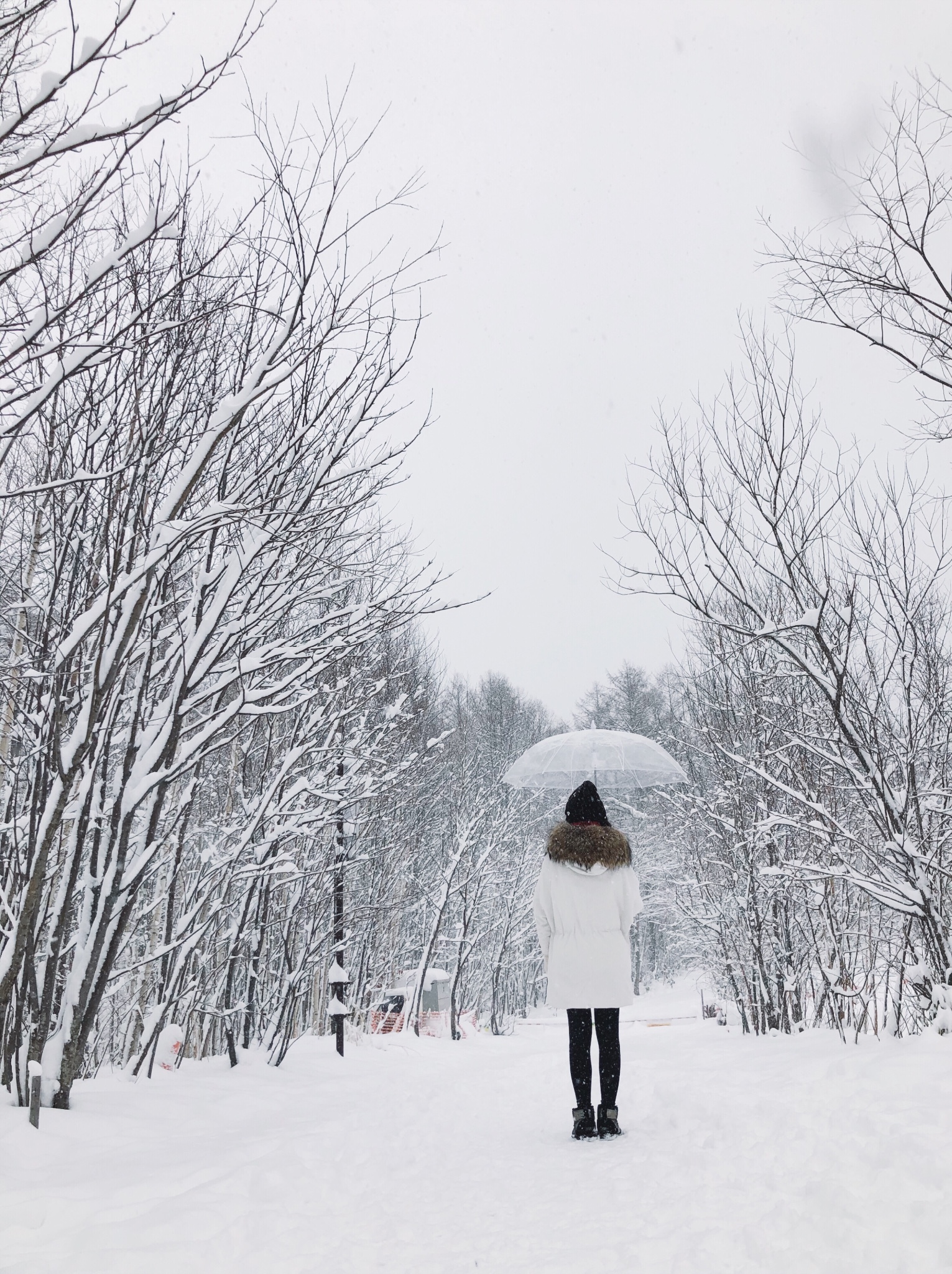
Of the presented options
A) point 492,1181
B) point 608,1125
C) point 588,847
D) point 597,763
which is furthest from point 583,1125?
point 597,763

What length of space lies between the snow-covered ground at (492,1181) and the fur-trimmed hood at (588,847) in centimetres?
122

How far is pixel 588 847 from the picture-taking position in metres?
4.57

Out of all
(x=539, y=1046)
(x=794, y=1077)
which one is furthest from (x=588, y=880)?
(x=539, y=1046)

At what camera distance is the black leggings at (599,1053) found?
13.7 ft

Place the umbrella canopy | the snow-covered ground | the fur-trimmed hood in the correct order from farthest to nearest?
the umbrella canopy
the fur-trimmed hood
the snow-covered ground

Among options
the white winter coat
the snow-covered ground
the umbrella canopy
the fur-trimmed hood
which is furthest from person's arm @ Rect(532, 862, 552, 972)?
the umbrella canopy

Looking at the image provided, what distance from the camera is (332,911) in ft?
26.0

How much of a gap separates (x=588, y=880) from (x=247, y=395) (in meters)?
2.87

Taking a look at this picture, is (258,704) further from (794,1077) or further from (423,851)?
(423,851)

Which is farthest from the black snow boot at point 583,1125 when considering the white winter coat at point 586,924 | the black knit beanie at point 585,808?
the black knit beanie at point 585,808

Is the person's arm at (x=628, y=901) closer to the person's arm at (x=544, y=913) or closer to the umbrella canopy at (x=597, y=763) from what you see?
the person's arm at (x=544, y=913)

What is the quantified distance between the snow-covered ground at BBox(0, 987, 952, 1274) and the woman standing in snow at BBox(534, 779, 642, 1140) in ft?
1.00

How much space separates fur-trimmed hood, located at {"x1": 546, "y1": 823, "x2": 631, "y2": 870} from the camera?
4.55 m

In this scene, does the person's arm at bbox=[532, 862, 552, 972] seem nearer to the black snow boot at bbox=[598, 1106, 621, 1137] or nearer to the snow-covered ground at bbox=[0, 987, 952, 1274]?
the black snow boot at bbox=[598, 1106, 621, 1137]
